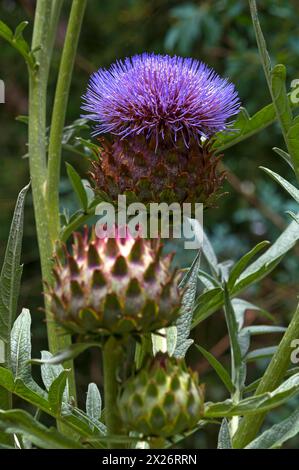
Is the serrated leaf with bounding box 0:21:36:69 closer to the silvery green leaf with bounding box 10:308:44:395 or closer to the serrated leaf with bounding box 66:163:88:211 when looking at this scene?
the serrated leaf with bounding box 66:163:88:211

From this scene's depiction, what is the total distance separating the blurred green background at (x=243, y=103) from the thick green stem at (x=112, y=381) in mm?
1457

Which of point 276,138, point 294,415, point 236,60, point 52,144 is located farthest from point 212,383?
point 294,415

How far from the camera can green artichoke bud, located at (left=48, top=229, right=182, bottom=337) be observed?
28.8 inches

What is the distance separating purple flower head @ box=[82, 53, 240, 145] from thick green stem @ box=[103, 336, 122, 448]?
362 mm

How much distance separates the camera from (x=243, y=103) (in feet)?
8.40

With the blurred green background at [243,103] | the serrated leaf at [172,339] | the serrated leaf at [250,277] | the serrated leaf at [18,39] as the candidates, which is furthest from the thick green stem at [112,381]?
the blurred green background at [243,103]

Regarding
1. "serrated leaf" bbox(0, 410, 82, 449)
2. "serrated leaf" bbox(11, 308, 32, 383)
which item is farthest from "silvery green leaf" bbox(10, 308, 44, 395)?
"serrated leaf" bbox(0, 410, 82, 449)

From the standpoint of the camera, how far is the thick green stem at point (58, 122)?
1.14 metres

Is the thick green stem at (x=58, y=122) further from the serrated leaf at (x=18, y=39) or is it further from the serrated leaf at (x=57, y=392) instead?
the serrated leaf at (x=57, y=392)

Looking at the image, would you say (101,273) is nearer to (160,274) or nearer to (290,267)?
(160,274)

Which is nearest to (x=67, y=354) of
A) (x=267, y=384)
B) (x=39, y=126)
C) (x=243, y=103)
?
(x=267, y=384)

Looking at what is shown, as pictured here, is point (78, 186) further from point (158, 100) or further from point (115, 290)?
point (115, 290)

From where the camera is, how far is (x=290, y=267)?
2398mm

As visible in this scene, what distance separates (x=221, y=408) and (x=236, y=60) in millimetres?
1684
